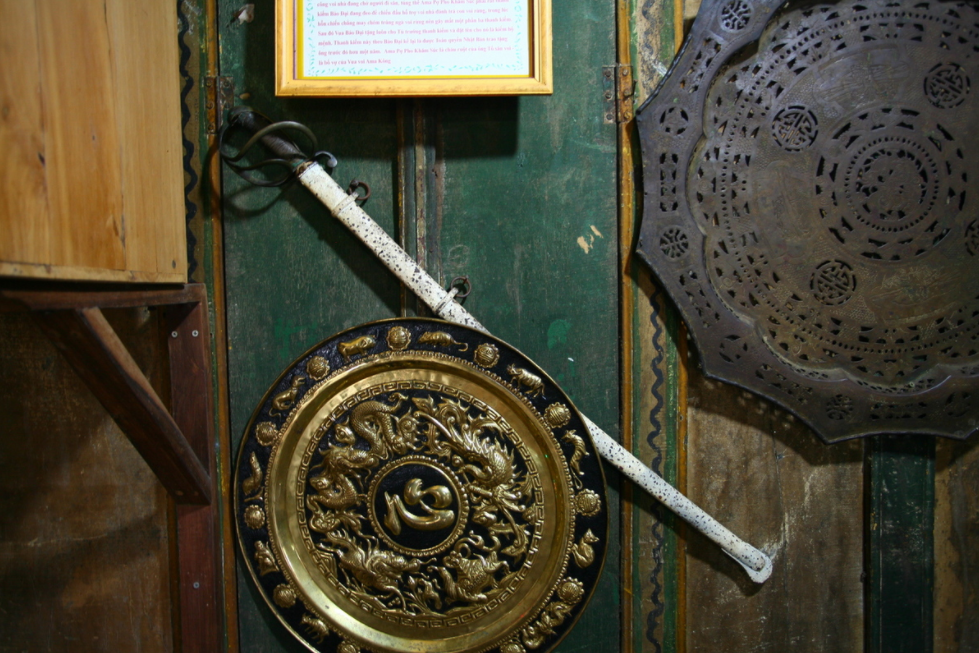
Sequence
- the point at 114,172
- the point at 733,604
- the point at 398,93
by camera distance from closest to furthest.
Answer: the point at 114,172
the point at 398,93
the point at 733,604

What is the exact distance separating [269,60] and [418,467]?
779 millimetres

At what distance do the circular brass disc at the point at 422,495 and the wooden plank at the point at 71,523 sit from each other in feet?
0.74

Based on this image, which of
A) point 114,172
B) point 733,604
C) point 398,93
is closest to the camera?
point 114,172

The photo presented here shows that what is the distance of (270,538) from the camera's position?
108cm

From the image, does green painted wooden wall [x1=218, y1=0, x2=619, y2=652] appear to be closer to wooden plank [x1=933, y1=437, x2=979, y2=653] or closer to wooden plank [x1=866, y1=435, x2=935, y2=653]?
wooden plank [x1=866, y1=435, x2=935, y2=653]

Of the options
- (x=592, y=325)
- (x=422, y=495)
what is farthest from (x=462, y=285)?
(x=422, y=495)

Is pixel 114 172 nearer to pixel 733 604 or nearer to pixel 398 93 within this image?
pixel 398 93

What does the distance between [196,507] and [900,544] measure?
1.32 metres

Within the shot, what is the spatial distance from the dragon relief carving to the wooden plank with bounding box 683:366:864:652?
1.15 feet

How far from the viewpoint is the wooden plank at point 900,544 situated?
116 cm

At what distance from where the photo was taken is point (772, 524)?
1159 millimetres

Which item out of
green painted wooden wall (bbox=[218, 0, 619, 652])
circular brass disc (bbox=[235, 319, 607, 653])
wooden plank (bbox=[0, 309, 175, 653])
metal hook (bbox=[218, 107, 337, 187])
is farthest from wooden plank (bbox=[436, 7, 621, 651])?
wooden plank (bbox=[0, 309, 175, 653])

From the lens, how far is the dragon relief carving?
3.48ft

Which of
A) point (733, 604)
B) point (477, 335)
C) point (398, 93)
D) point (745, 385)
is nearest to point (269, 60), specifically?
point (398, 93)
